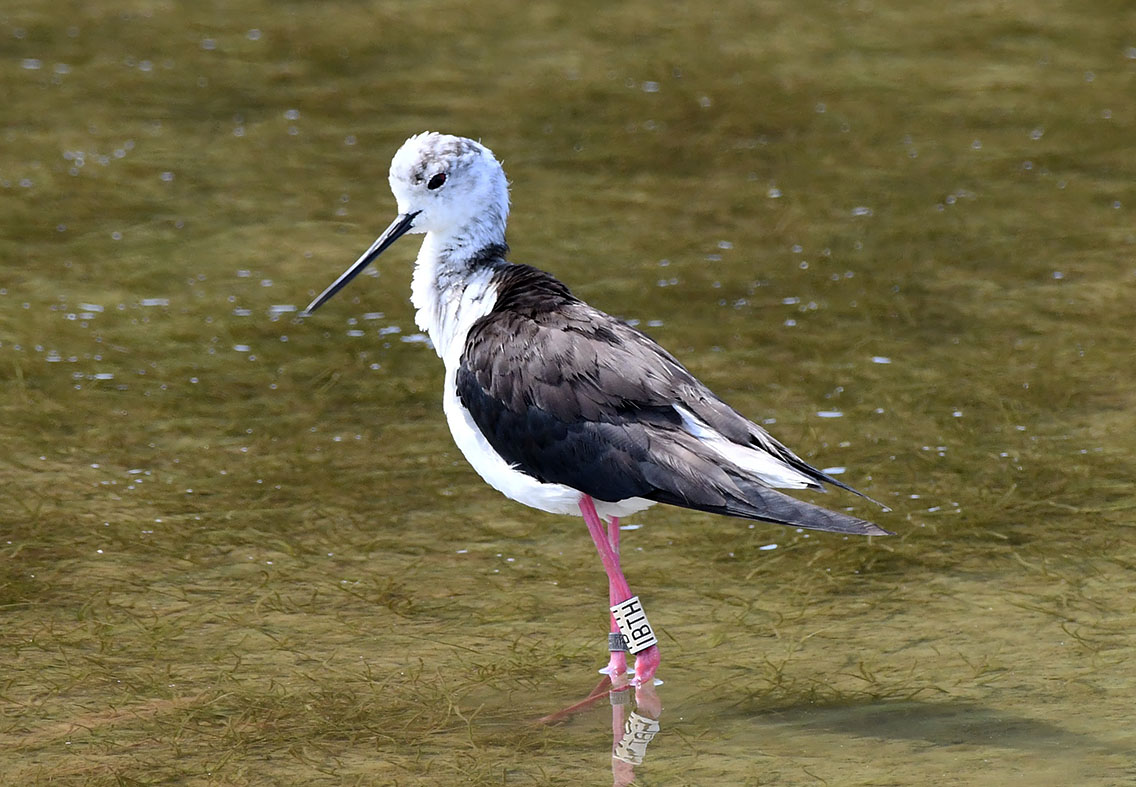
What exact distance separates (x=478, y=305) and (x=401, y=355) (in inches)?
88.7

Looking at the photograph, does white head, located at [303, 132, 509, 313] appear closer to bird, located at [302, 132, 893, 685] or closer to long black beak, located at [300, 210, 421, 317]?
long black beak, located at [300, 210, 421, 317]

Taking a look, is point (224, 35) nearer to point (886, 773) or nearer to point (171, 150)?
point (171, 150)

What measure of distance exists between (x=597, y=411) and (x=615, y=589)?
600 millimetres

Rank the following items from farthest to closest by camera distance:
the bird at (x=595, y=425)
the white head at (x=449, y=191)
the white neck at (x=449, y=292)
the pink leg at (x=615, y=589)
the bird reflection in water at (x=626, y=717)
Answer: the white head at (x=449, y=191), the white neck at (x=449, y=292), the pink leg at (x=615, y=589), the bird at (x=595, y=425), the bird reflection in water at (x=626, y=717)

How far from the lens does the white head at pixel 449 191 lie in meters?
5.96

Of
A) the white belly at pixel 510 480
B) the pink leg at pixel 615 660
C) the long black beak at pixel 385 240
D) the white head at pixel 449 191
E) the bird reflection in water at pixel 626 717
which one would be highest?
the white head at pixel 449 191

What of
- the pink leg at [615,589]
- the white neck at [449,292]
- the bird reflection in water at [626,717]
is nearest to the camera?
the bird reflection in water at [626,717]

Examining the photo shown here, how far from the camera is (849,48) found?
12.1m

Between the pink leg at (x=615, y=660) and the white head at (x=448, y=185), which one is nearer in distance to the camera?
the pink leg at (x=615, y=660)

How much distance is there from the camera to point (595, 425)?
531 cm

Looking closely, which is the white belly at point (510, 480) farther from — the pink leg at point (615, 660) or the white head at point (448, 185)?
the white head at point (448, 185)

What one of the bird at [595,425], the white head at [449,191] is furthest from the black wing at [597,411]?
the white head at [449,191]

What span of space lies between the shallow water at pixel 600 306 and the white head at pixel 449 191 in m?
1.19

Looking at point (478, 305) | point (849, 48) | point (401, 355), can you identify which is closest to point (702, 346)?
point (401, 355)
